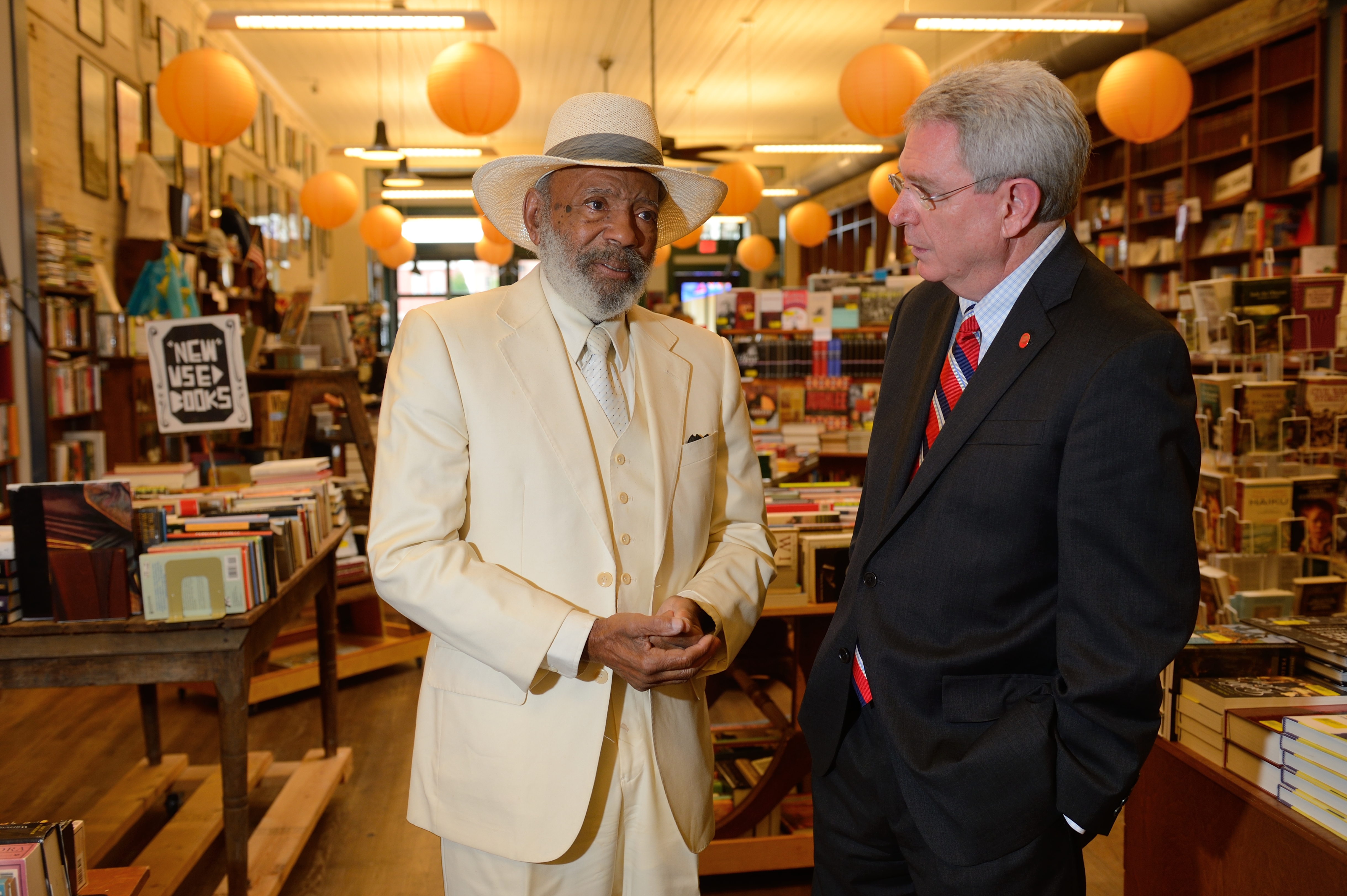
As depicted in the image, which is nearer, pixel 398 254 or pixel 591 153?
pixel 591 153

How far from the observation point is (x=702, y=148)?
914cm

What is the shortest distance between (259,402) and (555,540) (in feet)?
14.3

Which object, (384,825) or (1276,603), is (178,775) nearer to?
(384,825)

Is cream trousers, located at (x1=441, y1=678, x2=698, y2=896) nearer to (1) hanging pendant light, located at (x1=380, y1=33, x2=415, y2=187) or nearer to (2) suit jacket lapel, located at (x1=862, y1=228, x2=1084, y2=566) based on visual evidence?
(2) suit jacket lapel, located at (x1=862, y1=228, x2=1084, y2=566)

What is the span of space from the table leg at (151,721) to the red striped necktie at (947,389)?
288 centimetres

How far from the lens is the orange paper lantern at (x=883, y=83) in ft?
17.7

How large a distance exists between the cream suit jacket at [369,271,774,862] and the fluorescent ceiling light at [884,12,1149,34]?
469 centimetres

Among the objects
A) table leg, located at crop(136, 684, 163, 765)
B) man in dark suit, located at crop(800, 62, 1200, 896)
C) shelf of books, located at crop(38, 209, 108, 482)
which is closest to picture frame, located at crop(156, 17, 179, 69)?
shelf of books, located at crop(38, 209, 108, 482)

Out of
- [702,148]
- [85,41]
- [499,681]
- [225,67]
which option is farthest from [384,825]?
[702,148]

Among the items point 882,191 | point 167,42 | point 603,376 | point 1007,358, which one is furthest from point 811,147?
point 1007,358

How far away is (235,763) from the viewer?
7.90 ft

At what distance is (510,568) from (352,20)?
4868 mm

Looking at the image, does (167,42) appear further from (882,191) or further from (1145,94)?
(1145,94)

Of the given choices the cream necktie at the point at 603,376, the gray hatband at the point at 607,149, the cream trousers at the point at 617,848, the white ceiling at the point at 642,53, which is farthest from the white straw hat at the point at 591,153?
the white ceiling at the point at 642,53
